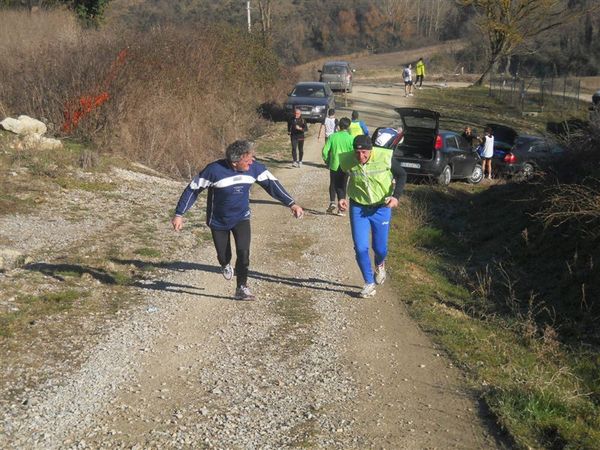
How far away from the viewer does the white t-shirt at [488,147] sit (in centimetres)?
2016

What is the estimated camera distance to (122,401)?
5.43 m

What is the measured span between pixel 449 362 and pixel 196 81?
16969mm

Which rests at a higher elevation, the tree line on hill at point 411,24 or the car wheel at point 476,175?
the tree line on hill at point 411,24

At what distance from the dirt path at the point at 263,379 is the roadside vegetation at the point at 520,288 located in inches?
13.7

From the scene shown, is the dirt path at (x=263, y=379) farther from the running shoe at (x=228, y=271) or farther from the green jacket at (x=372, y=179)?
the green jacket at (x=372, y=179)

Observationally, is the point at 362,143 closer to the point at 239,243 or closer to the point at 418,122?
the point at 239,243

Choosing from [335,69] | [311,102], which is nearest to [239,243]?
[311,102]

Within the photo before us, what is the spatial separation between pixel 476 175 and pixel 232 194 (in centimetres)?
1368

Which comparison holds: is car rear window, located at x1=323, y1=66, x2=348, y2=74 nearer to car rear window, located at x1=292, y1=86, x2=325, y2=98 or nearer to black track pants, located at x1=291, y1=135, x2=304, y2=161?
car rear window, located at x1=292, y1=86, x2=325, y2=98

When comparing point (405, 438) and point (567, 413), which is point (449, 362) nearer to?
point (567, 413)

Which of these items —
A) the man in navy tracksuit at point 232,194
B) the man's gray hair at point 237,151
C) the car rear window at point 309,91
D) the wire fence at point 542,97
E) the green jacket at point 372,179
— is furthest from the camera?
the wire fence at point 542,97

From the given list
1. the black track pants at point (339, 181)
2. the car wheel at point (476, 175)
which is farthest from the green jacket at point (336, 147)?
the car wheel at point (476, 175)

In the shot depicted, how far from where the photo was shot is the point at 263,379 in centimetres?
596

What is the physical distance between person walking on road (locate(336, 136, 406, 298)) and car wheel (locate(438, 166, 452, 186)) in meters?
10.6
